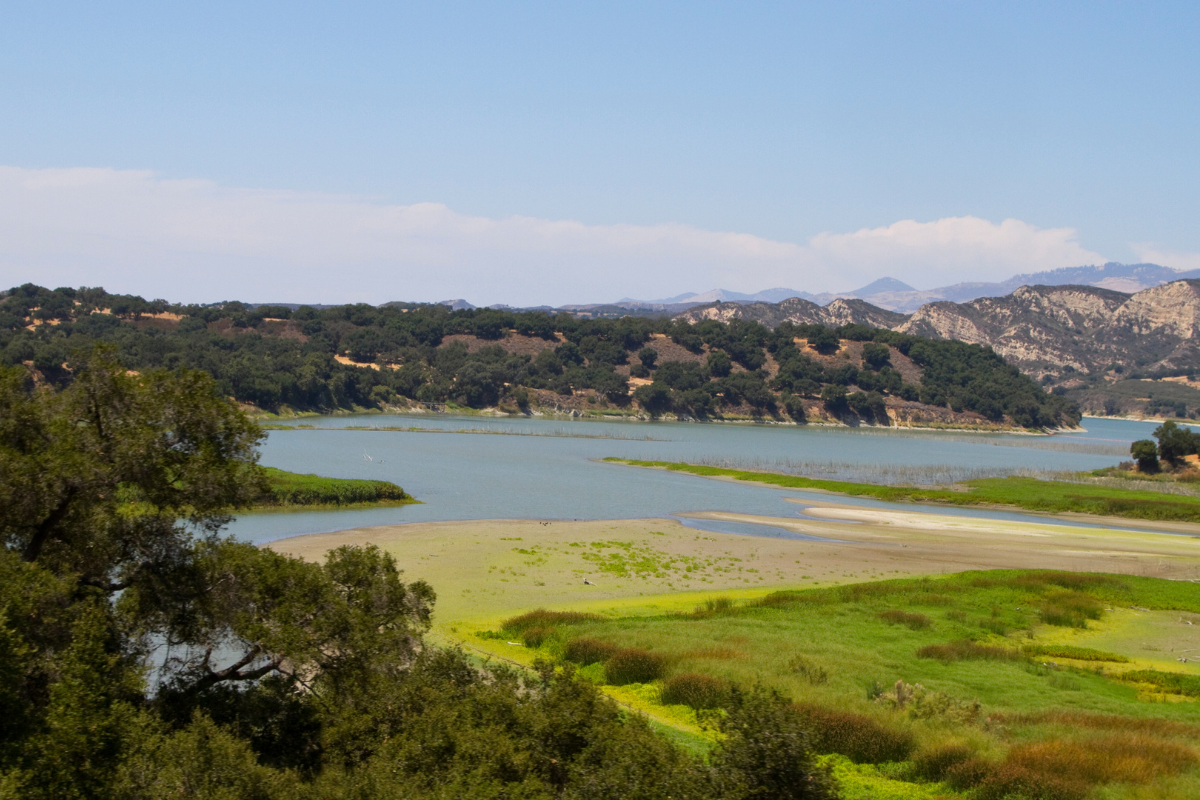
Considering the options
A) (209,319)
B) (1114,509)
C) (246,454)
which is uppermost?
(209,319)

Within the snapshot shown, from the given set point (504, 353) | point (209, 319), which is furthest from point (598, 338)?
point (209, 319)

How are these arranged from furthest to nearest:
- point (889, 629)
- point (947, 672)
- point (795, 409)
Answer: point (795, 409) → point (889, 629) → point (947, 672)

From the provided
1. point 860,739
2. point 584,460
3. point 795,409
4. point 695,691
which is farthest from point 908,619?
point 795,409

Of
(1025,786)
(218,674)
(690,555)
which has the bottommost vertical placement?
(690,555)

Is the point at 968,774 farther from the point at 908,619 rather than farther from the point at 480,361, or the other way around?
the point at 480,361

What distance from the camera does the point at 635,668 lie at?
825 inches

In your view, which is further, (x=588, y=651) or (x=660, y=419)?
(x=660, y=419)

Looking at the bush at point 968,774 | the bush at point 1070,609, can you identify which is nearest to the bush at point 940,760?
the bush at point 968,774

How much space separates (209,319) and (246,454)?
16037 centimetres

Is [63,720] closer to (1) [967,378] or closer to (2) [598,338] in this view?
(2) [598,338]

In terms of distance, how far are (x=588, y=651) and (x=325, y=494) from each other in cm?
3294

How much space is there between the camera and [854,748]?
53.4ft

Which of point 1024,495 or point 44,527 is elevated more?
point 44,527

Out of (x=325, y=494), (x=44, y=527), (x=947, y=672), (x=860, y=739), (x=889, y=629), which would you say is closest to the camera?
(x=44, y=527)
